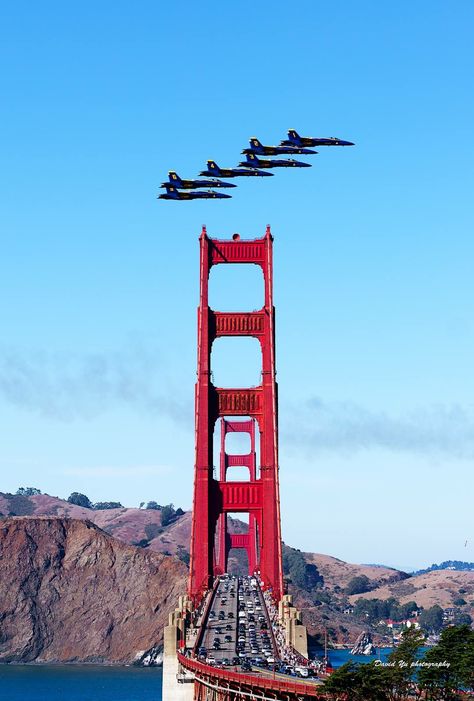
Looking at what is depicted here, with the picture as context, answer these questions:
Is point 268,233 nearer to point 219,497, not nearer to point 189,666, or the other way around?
point 219,497

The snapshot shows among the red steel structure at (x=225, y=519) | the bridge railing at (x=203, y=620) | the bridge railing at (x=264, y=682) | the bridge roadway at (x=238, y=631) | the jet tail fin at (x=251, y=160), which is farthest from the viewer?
the red steel structure at (x=225, y=519)

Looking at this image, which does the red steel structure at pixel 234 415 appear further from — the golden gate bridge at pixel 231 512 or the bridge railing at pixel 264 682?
the bridge railing at pixel 264 682

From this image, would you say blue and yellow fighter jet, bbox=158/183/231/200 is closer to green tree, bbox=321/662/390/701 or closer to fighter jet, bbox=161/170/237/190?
fighter jet, bbox=161/170/237/190

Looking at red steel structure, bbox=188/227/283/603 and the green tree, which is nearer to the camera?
the green tree

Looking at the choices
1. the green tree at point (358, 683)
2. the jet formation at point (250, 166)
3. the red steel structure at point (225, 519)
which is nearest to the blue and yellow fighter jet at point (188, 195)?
the jet formation at point (250, 166)


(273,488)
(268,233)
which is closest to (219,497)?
(273,488)

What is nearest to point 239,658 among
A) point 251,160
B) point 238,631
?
point 238,631

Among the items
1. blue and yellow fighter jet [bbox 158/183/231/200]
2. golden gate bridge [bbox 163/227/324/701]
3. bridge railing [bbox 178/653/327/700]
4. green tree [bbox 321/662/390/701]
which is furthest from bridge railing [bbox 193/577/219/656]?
blue and yellow fighter jet [bbox 158/183/231/200]
